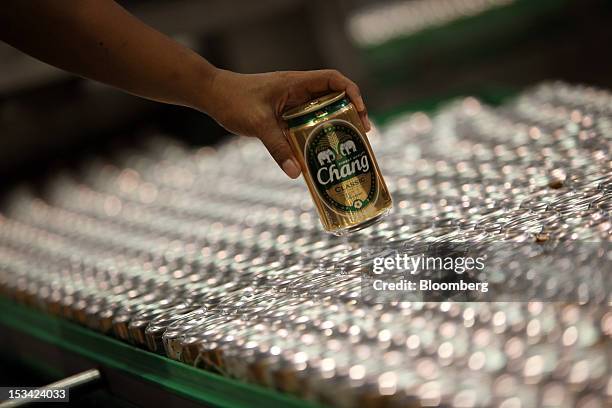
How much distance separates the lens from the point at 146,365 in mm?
1312

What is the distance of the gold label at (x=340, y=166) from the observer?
129cm

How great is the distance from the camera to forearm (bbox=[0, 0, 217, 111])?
145cm

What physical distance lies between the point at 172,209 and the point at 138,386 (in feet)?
3.17

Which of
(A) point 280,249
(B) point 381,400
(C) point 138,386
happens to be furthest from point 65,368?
(B) point 381,400

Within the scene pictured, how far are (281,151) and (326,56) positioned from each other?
247 centimetres

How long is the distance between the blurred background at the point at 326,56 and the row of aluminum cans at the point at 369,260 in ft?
2.62

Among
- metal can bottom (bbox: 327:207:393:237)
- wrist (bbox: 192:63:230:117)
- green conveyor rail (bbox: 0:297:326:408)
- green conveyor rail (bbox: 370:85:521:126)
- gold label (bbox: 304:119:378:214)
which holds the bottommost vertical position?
green conveyor rail (bbox: 0:297:326:408)

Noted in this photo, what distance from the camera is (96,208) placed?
102 inches

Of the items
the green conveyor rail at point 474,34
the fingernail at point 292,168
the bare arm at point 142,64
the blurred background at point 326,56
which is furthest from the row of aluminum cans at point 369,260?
the green conveyor rail at point 474,34

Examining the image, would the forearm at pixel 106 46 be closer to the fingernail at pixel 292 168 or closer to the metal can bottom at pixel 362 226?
the fingernail at pixel 292 168

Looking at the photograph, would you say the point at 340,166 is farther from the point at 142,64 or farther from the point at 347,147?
the point at 142,64

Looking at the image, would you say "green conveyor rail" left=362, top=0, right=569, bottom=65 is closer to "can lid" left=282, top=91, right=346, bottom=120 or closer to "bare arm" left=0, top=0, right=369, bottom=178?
"bare arm" left=0, top=0, right=369, bottom=178

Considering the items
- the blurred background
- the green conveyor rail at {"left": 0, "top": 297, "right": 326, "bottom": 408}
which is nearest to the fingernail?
the green conveyor rail at {"left": 0, "top": 297, "right": 326, "bottom": 408}

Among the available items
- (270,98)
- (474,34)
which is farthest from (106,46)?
(474,34)
